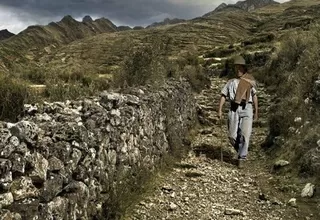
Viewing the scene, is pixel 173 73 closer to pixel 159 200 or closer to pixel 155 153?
pixel 155 153

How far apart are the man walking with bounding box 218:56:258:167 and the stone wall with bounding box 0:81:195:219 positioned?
5.77ft

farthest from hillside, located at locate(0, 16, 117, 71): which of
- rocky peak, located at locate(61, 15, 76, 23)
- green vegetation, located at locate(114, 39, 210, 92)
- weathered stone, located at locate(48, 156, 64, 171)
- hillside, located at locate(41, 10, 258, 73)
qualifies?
weathered stone, located at locate(48, 156, 64, 171)

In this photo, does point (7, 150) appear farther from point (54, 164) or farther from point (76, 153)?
point (76, 153)

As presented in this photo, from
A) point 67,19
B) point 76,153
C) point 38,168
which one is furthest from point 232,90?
point 67,19

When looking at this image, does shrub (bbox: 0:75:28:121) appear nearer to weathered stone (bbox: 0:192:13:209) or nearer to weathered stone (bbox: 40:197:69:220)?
weathered stone (bbox: 40:197:69:220)

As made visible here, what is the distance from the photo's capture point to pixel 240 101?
9812 millimetres

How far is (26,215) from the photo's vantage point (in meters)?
4.61

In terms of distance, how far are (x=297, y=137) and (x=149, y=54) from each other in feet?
16.2

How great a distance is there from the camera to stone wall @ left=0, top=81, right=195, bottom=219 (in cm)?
462

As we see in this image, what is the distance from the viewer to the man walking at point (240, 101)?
962 cm

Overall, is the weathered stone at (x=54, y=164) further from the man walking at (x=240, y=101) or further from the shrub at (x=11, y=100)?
the man walking at (x=240, y=101)

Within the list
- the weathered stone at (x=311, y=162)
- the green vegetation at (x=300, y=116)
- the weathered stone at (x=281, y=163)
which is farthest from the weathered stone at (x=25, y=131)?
the weathered stone at (x=281, y=163)

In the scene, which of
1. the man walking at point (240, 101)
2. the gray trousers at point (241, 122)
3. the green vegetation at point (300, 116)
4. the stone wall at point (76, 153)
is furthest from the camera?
the green vegetation at point (300, 116)

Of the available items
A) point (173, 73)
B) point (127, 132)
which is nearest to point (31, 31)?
point (173, 73)
